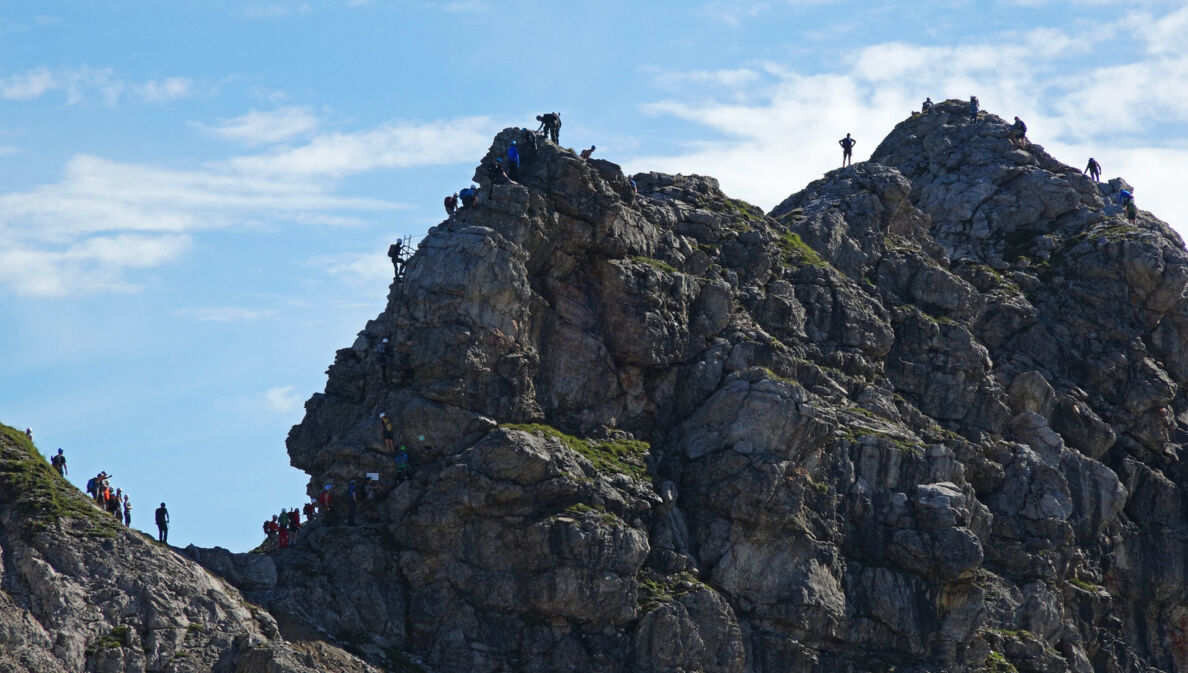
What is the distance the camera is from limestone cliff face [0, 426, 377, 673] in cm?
9781

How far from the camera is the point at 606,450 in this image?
4653 inches

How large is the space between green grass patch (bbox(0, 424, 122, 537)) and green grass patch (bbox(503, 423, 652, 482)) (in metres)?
22.7

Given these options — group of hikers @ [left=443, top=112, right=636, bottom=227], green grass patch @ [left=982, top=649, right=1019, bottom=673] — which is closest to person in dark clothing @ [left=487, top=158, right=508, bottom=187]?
group of hikers @ [left=443, top=112, right=636, bottom=227]

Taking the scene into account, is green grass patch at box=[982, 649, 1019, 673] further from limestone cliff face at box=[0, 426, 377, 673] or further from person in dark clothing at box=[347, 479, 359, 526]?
person in dark clothing at box=[347, 479, 359, 526]

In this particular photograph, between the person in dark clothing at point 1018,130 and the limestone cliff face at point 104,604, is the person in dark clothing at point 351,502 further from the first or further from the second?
the person in dark clothing at point 1018,130

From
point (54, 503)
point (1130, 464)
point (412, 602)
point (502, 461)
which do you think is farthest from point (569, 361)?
point (1130, 464)

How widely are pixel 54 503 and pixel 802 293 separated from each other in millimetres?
Answer: 50445

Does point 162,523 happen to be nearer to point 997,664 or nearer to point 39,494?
point 39,494

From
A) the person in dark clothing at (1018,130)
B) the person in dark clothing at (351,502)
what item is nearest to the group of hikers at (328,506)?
the person in dark clothing at (351,502)

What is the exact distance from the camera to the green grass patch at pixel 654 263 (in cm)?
12525

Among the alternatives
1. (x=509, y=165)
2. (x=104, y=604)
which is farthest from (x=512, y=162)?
(x=104, y=604)

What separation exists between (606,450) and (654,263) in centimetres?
1335

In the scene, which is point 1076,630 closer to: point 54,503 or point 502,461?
point 502,461

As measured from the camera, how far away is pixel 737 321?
419ft
